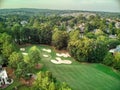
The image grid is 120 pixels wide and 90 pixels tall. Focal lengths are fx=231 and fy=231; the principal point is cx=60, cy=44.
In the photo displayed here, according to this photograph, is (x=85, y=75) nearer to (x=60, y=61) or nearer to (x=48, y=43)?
(x=60, y=61)

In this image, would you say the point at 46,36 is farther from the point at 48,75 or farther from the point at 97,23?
the point at 97,23

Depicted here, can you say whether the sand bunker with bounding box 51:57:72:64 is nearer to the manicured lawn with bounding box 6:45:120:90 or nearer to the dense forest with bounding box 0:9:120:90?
the manicured lawn with bounding box 6:45:120:90

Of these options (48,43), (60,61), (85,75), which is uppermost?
(48,43)

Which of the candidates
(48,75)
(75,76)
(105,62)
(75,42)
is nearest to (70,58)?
(75,42)

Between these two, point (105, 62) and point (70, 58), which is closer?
point (105, 62)

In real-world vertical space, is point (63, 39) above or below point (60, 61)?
above

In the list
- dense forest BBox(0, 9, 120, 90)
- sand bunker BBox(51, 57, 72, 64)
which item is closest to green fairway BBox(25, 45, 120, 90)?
sand bunker BBox(51, 57, 72, 64)

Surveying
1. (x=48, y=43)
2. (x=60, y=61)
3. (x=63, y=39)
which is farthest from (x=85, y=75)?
(x=48, y=43)

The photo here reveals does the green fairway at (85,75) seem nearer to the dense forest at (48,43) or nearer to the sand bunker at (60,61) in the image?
the sand bunker at (60,61)
